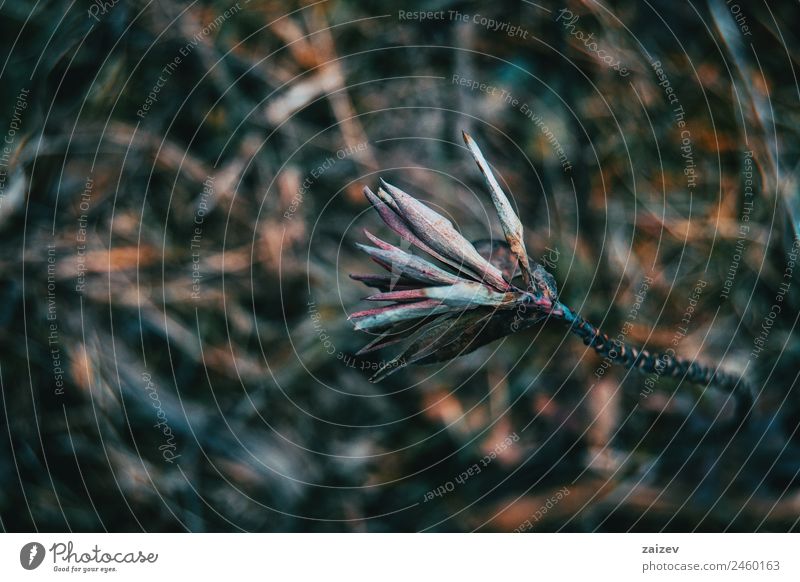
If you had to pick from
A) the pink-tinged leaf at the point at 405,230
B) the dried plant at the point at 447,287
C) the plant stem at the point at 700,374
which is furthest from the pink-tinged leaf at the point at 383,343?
the plant stem at the point at 700,374

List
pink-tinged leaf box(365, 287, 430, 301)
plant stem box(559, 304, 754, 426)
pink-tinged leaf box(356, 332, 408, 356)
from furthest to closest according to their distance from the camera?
plant stem box(559, 304, 754, 426) → pink-tinged leaf box(356, 332, 408, 356) → pink-tinged leaf box(365, 287, 430, 301)

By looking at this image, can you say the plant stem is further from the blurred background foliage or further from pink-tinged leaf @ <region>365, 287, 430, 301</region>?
pink-tinged leaf @ <region>365, 287, 430, 301</region>

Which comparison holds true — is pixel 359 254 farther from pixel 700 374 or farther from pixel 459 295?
pixel 700 374

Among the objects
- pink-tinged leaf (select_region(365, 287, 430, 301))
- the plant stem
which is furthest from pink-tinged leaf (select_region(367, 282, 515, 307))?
the plant stem

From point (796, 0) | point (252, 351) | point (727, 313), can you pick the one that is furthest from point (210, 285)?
point (796, 0)

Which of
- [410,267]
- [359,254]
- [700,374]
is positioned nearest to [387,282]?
[410,267]

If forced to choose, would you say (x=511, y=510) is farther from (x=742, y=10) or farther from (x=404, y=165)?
(x=742, y=10)
